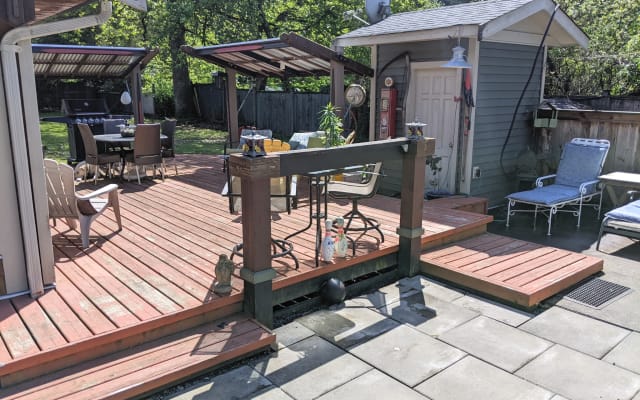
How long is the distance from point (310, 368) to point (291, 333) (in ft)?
1.47

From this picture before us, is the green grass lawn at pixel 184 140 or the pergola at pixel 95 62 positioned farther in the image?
the green grass lawn at pixel 184 140

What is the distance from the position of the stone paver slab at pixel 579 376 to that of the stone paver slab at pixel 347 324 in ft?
3.05

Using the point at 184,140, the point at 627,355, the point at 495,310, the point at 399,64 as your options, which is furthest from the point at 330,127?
the point at 184,140

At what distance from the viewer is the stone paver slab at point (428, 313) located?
3.35m

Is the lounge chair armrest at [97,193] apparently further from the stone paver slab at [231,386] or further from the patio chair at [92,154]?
the patio chair at [92,154]

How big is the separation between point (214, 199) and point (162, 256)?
6.92 feet

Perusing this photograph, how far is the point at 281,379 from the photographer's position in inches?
108

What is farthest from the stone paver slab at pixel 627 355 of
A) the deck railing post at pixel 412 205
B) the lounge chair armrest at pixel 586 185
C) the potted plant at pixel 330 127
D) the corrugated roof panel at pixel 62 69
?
the corrugated roof panel at pixel 62 69

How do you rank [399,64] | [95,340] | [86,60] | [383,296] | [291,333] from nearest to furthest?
[95,340] → [291,333] → [383,296] → [399,64] → [86,60]

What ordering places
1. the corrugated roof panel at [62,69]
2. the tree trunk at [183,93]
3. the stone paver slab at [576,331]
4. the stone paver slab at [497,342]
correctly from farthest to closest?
the tree trunk at [183,93], the corrugated roof panel at [62,69], the stone paver slab at [576,331], the stone paver slab at [497,342]

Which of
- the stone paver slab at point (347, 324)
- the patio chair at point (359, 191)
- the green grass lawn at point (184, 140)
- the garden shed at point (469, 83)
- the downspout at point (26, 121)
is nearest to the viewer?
the downspout at point (26, 121)

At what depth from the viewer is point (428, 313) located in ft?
11.6

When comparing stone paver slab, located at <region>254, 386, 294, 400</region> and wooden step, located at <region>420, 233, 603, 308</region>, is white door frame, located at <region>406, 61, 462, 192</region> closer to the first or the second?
wooden step, located at <region>420, 233, 603, 308</region>

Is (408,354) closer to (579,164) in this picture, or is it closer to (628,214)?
(628,214)
